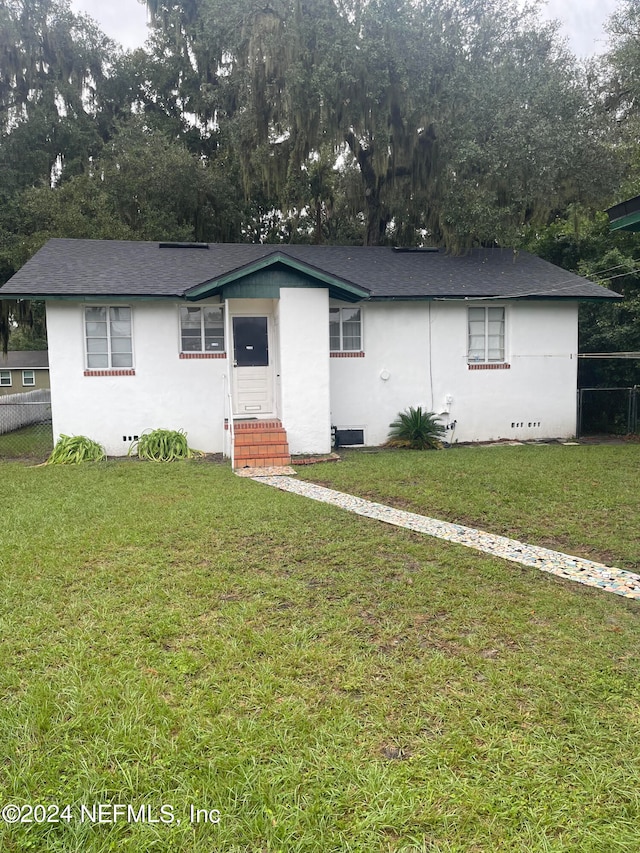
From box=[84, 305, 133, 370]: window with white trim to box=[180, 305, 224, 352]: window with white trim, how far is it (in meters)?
1.08

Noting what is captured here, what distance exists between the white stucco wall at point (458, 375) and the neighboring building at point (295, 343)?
3cm

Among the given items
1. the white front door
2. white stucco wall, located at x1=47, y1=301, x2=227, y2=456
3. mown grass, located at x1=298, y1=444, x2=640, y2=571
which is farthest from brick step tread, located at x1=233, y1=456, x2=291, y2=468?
white stucco wall, located at x1=47, y1=301, x2=227, y2=456

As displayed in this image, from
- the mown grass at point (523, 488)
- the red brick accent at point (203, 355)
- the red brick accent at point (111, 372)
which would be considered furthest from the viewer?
the red brick accent at point (203, 355)

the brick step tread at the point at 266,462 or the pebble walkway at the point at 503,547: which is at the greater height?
the brick step tread at the point at 266,462

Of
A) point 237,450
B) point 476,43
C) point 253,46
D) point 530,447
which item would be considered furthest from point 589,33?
point 237,450

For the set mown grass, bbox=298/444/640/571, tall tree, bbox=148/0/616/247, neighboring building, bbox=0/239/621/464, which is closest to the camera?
mown grass, bbox=298/444/640/571

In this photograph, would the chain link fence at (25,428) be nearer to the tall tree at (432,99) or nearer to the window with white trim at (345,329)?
the window with white trim at (345,329)

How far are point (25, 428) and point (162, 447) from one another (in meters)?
9.02

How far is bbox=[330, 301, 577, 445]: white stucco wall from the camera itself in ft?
39.1

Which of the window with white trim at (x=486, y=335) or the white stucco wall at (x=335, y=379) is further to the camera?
the window with white trim at (x=486, y=335)

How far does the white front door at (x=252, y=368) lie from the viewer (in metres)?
11.3

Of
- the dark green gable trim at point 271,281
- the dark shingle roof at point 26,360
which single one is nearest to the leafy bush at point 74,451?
the dark green gable trim at point 271,281

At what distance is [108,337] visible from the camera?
11016 mm

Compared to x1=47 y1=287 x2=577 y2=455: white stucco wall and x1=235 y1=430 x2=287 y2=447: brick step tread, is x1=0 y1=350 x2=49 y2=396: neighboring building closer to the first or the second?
x1=47 y1=287 x2=577 y2=455: white stucco wall
